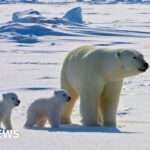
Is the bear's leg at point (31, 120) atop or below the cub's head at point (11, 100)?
below

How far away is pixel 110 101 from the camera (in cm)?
550

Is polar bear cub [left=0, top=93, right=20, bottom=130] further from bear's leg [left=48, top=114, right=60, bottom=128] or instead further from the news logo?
the news logo

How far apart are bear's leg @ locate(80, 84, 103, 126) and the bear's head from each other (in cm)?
30

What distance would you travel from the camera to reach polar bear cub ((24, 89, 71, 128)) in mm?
4836

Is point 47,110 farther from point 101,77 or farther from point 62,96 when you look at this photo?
point 101,77

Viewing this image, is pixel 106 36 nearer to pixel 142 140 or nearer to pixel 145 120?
pixel 145 120

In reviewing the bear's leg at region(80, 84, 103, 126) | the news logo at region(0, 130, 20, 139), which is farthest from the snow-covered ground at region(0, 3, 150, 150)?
the bear's leg at region(80, 84, 103, 126)

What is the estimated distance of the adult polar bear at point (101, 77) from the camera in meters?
5.14

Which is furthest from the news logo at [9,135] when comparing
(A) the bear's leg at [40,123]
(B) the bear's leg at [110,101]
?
(B) the bear's leg at [110,101]

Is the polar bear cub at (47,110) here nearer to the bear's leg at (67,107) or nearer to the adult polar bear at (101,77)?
the adult polar bear at (101,77)

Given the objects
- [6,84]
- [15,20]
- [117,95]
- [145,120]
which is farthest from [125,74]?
[15,20]

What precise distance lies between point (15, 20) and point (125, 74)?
1865cm

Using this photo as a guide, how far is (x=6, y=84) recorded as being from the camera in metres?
9.08

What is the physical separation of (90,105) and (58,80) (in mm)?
4343
